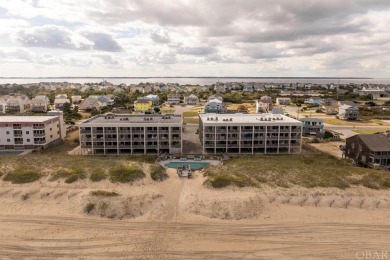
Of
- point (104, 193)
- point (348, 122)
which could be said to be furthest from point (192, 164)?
point (348, 122)

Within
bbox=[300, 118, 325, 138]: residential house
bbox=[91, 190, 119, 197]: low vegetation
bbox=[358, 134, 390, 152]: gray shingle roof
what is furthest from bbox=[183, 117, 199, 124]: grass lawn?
bbox=[91, 190, 119, 197]: low vegetation

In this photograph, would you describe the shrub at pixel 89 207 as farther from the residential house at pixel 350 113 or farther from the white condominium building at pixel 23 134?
the residential house at pixel 350 113

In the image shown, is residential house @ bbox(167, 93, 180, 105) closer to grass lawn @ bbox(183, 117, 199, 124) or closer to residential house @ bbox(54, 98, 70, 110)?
residential house @ bbox(54, 98, 70, 110)

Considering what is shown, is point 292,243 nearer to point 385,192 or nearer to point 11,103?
point 385,192

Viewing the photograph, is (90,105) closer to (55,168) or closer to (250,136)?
(55,168)

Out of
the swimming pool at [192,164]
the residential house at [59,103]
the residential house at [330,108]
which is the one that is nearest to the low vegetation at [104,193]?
the swimming pool at [192,164]
